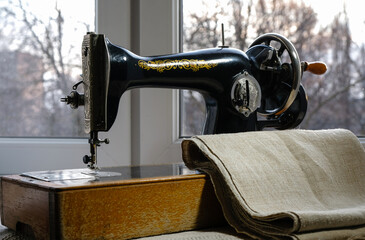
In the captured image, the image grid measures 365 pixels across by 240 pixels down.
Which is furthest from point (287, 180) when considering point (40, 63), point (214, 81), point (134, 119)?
point (40, 63)

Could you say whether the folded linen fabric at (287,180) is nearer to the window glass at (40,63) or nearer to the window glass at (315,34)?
the window glass at (315,34)

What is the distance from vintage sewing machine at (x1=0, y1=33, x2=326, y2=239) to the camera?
0.81 m

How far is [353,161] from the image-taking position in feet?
3.47

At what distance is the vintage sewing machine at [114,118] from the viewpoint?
0.81 meters

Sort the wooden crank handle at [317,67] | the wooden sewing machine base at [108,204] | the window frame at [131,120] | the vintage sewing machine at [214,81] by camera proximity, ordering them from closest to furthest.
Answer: the wooden sewing machine base at [108,204] → the vintage sewing machine at [214,81] → the wooden crank handle at [317,67] → the window frame at [131,120]

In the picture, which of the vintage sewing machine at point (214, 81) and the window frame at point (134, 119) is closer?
the vintage sewing machine at point (214, 81)

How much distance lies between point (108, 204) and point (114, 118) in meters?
0.20

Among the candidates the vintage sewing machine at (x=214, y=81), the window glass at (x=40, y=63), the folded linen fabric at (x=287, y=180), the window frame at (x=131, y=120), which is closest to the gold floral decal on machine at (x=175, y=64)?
the vintage sewing machine at (x=214, y=81)

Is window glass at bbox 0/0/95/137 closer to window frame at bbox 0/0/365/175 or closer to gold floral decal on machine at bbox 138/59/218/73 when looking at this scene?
window frame at bbox 0/0/365/175

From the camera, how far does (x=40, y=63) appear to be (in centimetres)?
152

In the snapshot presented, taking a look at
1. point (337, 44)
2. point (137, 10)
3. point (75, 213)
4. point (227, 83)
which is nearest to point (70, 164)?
point (137, 10)

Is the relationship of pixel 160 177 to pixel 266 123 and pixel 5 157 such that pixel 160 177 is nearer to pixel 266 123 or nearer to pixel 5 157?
pixel 266 123

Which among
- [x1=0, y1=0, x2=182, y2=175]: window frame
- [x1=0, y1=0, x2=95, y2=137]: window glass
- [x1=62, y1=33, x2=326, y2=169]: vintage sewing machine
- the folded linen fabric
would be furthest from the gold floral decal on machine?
[x1=0, y1=0, x2=95, y2=137]: window glass

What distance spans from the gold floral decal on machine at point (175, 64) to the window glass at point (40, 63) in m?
0.52
